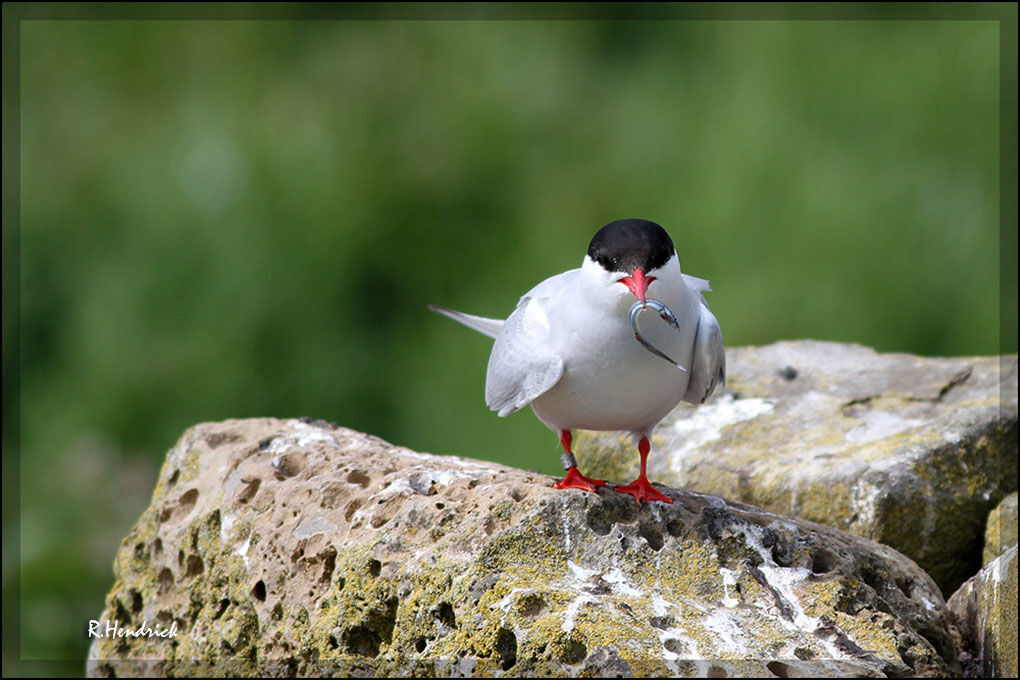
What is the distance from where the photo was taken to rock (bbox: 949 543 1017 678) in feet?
9.87

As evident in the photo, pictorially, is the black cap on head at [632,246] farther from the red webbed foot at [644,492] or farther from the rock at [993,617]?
the rock at [993,617]

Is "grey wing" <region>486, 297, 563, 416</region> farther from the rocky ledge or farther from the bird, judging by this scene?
the rocky ledge

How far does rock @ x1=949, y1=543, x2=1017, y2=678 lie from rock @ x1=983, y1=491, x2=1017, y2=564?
0.52 m

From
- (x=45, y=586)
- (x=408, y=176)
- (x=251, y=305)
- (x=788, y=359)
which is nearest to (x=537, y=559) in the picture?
(x=788, y=359)

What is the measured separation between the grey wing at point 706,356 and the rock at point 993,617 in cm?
91

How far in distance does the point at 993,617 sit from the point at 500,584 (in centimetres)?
133

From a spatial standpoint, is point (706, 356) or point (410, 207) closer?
point (706, 356)

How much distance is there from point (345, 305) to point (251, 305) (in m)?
0.72

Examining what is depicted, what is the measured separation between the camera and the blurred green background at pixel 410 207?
730 centimetres

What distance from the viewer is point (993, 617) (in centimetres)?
310

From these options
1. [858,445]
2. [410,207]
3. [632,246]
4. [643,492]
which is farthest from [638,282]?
[410,207]
